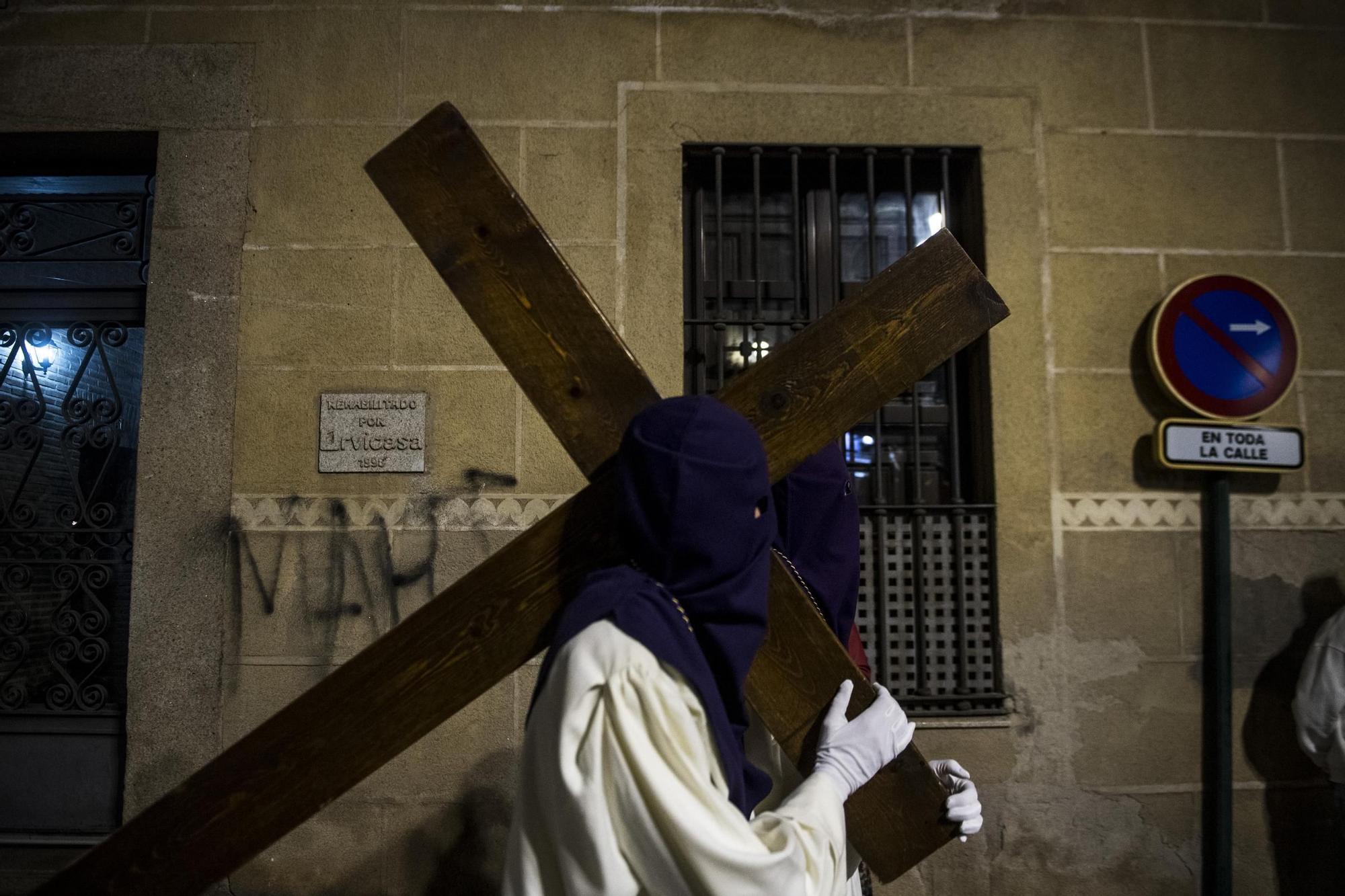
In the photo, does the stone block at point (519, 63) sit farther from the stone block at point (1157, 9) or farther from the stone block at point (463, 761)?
the stone block at point (463, 761)

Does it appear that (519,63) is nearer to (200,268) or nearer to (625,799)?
(200,268)

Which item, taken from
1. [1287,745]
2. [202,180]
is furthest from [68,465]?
[1287,745]

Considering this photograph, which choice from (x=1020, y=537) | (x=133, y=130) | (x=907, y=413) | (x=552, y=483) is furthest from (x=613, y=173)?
(x=1020, y=537)

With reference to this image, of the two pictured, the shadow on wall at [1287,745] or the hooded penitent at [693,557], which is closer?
the hooded penitent at [693,557]

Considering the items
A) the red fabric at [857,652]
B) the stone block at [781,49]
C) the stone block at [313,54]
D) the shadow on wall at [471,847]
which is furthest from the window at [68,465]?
the red fabric at [857,652]

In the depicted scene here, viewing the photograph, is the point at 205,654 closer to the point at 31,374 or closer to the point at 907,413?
the point at 31,374

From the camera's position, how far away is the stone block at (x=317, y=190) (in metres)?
3.44

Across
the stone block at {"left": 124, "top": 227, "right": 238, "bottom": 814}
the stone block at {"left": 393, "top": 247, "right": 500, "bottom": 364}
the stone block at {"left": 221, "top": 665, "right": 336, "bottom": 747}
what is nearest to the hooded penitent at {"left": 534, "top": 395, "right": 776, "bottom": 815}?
the stone block at {"left": 393, "top": 247, "right": 500, "bottom": 364}

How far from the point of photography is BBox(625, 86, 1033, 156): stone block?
351cm

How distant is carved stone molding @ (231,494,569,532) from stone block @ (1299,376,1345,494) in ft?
10.6

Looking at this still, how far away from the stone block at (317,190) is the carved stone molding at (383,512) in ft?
3.54

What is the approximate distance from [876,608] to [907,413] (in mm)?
858

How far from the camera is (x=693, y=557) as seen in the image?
125cm

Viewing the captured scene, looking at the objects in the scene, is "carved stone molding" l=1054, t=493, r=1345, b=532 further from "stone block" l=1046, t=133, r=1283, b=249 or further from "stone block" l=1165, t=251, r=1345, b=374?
"stone block" l=1046, t=133, r=1283, b=249
